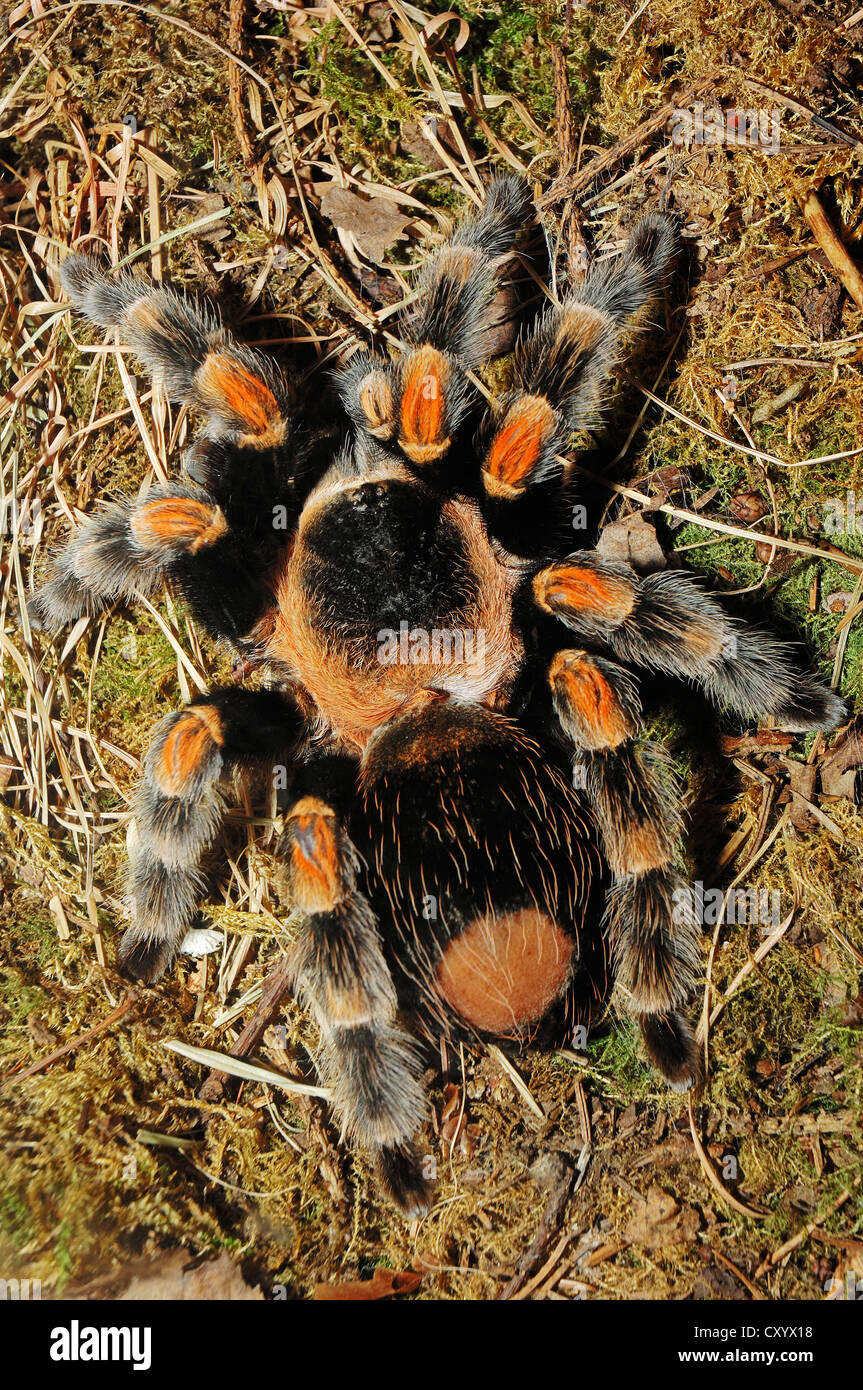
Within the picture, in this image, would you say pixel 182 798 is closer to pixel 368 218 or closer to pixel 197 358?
pixel 197 358

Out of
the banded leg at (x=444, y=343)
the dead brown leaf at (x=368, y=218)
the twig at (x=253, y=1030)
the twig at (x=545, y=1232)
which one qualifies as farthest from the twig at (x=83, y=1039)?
the dead brown leaf at (x=368, y=218)

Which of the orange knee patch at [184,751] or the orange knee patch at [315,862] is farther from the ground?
the orange knee patch at [184,751]

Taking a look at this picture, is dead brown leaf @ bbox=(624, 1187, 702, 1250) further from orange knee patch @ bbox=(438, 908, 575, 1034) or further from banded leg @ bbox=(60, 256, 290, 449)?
banded leg @ bbox=(60, 256, 290, 449)

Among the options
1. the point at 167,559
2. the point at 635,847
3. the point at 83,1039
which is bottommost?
the point at 83,1039

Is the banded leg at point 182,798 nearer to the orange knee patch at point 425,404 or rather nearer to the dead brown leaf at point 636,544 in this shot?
the orange knee patch at point 425,404

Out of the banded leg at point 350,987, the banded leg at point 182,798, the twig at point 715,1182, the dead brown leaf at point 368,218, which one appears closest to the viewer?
the banded leg at point 350,987

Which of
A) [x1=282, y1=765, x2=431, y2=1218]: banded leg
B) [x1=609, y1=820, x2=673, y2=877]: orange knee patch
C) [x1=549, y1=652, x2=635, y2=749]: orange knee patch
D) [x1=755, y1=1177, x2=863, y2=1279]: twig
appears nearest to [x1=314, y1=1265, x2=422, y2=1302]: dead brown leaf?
→ [x1=282, y1=765, x2=431, y2=1218]: banded leg

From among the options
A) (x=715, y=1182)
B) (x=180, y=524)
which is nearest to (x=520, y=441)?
(x=180, y=524)
